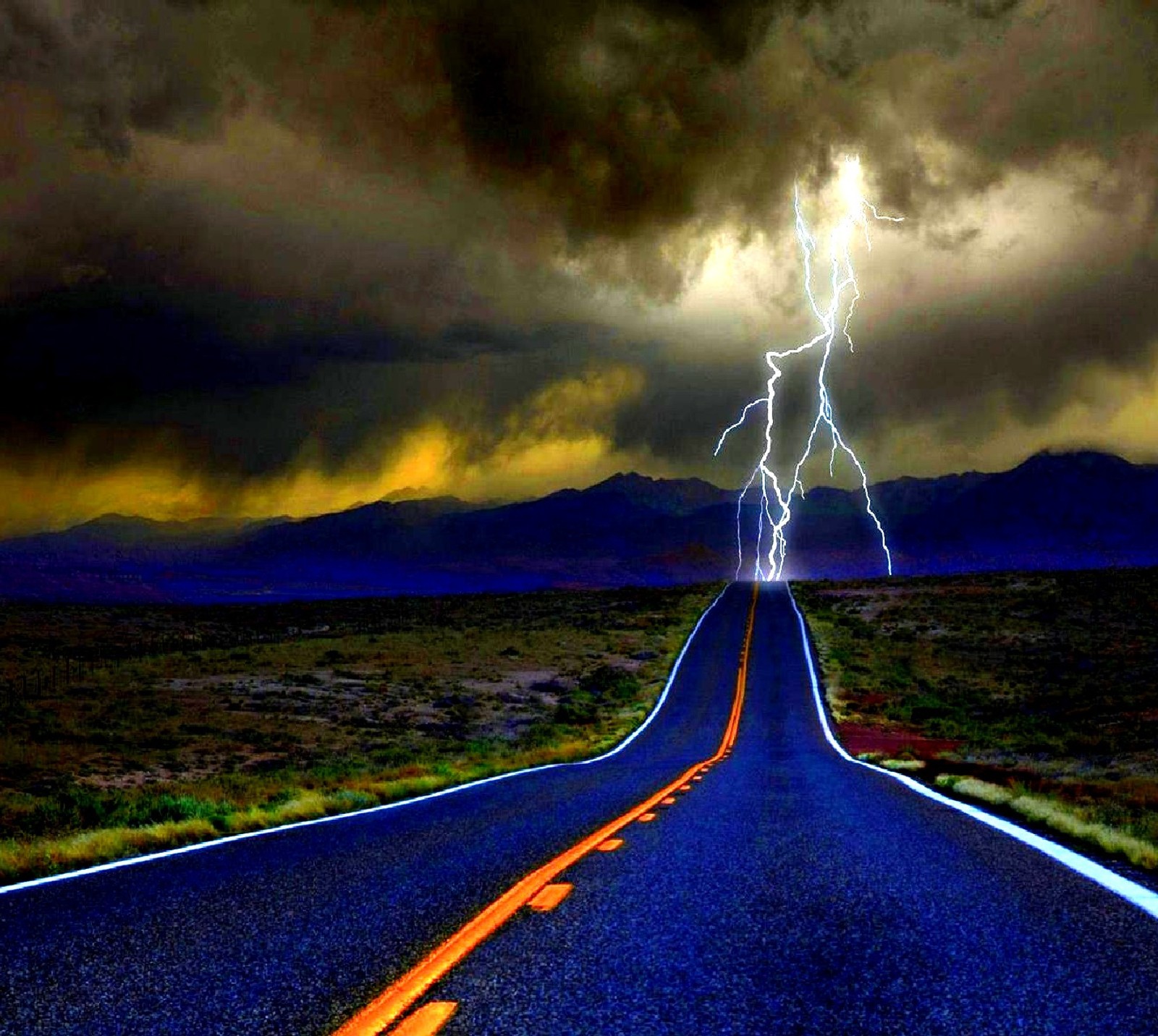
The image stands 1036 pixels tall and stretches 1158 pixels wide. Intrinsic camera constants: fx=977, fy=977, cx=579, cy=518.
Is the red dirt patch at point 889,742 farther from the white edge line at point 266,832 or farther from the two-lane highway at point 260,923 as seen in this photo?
the two-lane highway at point 260,923

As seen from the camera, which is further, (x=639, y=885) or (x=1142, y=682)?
(x=1142, y=682)

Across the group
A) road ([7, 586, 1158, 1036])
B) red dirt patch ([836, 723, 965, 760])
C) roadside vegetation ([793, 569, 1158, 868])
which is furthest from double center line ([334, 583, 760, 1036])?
red dirt patch ([836, 723, 965, 760])

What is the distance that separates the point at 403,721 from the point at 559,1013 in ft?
111

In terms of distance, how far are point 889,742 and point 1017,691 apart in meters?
17.7

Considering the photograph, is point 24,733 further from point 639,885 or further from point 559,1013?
point 559,1013

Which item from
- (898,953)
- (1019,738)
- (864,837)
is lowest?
(1019,738)

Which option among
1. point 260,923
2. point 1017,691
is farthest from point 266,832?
point 1017,691

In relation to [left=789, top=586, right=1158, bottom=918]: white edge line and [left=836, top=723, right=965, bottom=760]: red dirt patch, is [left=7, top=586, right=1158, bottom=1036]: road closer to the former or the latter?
[left=789, top=586, right=1158, bottom=918]: white edge line

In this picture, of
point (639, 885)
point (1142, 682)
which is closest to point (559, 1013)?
point (639, 885)

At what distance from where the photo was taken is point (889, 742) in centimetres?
3244

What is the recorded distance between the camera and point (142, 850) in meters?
9.20

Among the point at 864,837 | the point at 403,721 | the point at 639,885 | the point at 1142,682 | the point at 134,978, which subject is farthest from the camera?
the point at 1142,682

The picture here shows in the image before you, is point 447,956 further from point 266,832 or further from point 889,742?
point 889,742

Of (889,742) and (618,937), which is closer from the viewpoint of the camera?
(618,937)
